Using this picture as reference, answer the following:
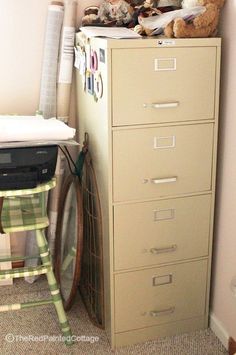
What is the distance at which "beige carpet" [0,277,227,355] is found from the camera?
6.18 feet

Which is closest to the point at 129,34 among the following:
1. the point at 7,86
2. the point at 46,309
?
the point at 7,86

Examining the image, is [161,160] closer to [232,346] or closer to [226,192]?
[226,192]

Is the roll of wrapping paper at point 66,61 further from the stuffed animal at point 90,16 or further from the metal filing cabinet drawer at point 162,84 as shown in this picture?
the metal filing cabinet drawer at point 162,84

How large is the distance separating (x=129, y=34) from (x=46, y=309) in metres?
1.29

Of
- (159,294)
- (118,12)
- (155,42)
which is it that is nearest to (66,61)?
(118,12)

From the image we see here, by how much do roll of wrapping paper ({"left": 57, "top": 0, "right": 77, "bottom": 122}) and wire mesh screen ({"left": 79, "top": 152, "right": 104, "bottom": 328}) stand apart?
0.31 meters

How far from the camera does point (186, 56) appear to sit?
5.34 feet

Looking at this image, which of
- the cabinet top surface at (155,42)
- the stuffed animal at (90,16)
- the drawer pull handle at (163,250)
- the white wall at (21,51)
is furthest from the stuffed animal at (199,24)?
the drawer pull handle at (163,250)

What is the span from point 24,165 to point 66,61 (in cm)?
63

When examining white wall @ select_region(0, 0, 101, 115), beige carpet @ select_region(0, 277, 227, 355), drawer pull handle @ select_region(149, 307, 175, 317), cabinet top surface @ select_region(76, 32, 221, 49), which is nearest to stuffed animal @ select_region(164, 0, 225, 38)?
cabinet top surface @ select_region(76, 32, 221, 49)

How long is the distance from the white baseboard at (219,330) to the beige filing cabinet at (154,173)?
39 millimetres

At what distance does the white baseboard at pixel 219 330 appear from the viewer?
1.90m

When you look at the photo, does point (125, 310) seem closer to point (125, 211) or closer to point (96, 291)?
point (96, 291)

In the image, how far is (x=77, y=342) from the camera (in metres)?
1.94
